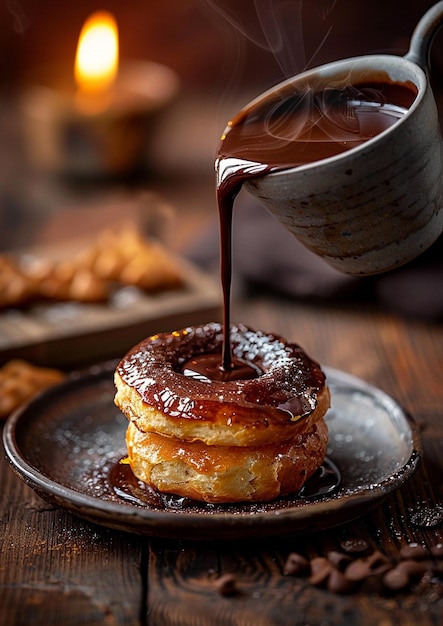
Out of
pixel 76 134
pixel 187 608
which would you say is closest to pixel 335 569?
pixel 187 608

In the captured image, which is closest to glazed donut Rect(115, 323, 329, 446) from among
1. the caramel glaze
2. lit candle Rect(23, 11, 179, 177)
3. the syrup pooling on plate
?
the caramel glaze

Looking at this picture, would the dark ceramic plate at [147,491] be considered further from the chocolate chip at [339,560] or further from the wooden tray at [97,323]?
the wooden tray at [97,323]

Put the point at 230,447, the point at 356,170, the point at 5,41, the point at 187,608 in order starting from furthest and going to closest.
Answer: the point at 5,41 < the point at 230,447 < the point at 356,170 < the point at 187,608

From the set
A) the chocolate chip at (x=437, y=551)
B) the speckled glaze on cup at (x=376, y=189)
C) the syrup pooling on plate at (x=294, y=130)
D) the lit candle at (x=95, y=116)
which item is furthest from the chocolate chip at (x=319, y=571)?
the lit candle at (x=95, y=116)

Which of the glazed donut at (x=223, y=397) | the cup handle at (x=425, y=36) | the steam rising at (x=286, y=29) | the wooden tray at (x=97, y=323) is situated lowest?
the wooden tray at (x=97, y=323)

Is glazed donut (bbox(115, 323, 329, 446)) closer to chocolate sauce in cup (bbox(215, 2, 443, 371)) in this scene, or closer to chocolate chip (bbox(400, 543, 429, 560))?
chocolate sauce in cup (bbox(215, 2, 443, 371))

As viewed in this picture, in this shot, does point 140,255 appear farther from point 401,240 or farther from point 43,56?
point 43,56

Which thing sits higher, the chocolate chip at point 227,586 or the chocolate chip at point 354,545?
the chocolate chip at point 227,586

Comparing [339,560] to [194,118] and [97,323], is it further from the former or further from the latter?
[194,118]
